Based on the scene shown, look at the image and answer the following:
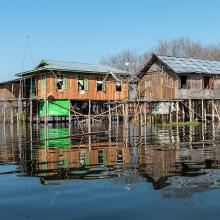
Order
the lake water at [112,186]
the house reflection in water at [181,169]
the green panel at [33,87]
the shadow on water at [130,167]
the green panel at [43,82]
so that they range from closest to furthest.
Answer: the lake water at [112,186] < the house reflection in water at [181,169] < the shadow on water at [130,167] < the green panel at [43,82] < the green panel at [33,87]

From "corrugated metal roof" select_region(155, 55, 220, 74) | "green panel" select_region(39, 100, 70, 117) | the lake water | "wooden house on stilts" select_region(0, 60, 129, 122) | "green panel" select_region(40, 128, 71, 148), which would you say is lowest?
the lake water

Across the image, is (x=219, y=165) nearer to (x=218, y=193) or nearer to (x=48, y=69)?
(x=218, y=193)

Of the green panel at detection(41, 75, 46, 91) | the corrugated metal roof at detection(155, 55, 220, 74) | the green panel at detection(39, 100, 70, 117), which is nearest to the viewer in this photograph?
the corrugated metal roof at detection(155, 55, 220, 74)

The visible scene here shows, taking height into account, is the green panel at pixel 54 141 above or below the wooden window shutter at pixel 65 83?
below

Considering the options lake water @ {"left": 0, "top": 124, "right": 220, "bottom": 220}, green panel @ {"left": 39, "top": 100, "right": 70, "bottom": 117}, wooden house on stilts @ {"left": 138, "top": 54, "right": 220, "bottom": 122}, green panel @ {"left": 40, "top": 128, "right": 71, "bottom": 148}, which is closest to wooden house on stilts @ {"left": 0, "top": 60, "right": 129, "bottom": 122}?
green panel @ {"left": 39, "top": 100, "right": 70, "bottom": 117}

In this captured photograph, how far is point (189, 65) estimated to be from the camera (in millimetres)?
35250

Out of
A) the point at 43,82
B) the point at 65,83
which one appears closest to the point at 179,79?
the point at 65,83

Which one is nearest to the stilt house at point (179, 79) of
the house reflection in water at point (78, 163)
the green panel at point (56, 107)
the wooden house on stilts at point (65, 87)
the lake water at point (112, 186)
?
the wooden house on stilts at point (65, 87)

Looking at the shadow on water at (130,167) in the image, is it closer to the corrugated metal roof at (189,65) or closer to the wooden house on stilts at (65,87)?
the wooden house on stilts at (65,87)

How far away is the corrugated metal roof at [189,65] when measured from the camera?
111ft

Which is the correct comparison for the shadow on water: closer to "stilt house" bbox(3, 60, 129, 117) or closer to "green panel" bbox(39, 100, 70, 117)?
"stilt house" bbox(3, 60, 129, 117)

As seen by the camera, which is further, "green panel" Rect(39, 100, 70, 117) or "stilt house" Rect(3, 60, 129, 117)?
"green panel" Rect(39, 100, 70, 117)

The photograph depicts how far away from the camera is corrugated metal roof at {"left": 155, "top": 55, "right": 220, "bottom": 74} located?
111 feet

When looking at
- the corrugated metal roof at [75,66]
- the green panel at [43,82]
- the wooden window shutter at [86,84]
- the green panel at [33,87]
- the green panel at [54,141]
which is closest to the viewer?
the green panel at [54,141]
